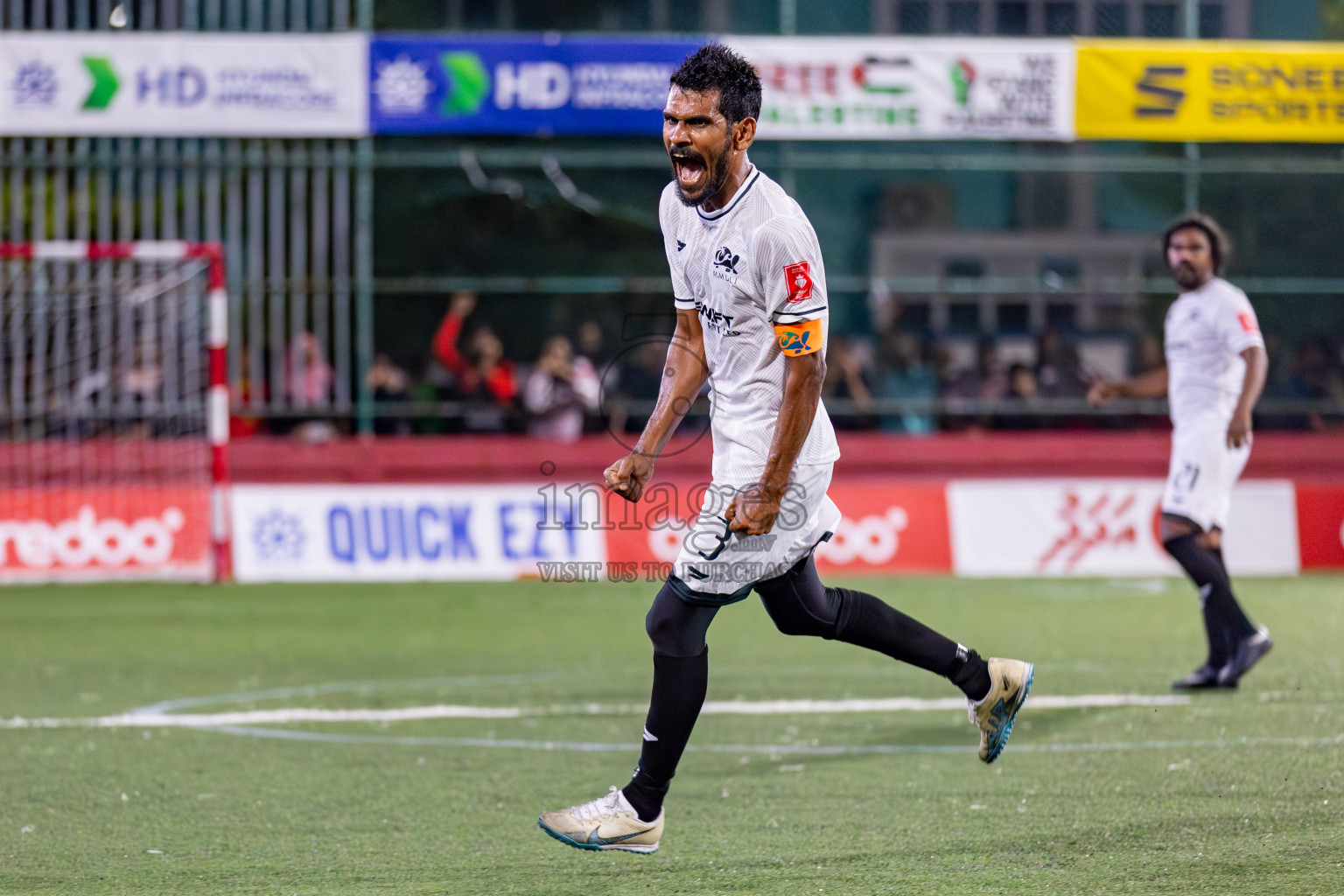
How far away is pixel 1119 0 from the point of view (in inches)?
665

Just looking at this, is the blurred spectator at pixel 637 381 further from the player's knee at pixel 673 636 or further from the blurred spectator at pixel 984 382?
the player's knee at pixel 673 636

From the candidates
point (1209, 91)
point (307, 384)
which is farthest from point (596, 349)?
point (1209, 91)

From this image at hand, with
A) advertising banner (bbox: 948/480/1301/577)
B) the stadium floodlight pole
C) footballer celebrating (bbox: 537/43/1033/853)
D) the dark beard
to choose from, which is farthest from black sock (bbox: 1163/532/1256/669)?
the stadium floodlight pole

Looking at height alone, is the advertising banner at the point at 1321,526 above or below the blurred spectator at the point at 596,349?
below

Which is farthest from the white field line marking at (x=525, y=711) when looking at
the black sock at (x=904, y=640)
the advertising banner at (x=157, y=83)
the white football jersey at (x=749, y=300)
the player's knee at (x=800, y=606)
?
the advertising banner at (x=157, y=83)

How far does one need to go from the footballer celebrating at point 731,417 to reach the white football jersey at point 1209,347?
3997 millimetres

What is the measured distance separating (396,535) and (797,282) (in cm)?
969

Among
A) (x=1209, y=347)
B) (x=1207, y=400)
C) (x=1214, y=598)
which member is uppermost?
(x=1209, y=347)

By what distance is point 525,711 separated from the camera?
7.79m

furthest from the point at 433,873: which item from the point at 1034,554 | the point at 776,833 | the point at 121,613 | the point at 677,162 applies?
the point at 1034,554

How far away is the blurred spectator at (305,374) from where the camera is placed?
51.6ft

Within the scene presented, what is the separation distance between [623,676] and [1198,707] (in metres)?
2.95

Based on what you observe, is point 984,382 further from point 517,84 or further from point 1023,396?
point 517,84

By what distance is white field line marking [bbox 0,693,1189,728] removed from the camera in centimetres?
752
